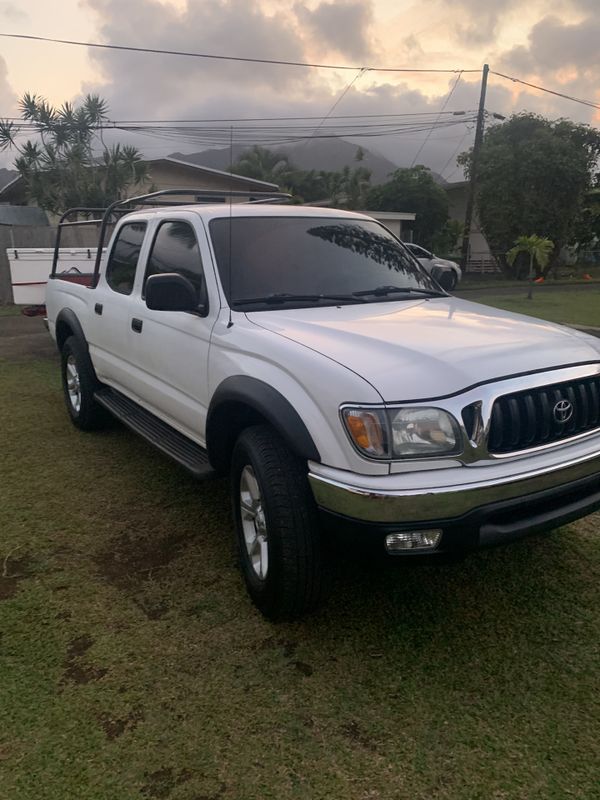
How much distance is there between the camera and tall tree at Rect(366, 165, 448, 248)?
97.6ft

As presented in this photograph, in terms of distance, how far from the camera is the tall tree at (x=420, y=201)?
29734 millimetres

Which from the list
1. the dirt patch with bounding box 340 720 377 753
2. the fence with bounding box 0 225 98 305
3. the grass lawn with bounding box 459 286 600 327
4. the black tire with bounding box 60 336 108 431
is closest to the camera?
the dirt patch with bounding box 340 720 377 753

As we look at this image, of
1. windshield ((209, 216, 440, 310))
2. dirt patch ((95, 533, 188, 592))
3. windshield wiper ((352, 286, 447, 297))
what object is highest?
windshield ((209, 216, 440, 310))

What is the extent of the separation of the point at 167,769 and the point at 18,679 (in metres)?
0.80

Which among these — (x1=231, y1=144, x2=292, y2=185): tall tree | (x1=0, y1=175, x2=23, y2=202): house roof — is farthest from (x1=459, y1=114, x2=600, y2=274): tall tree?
(x1=0, y1=175, x2=23, y2=202): house roof

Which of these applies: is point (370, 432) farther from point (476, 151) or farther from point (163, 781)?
Answer: point (476, 151)

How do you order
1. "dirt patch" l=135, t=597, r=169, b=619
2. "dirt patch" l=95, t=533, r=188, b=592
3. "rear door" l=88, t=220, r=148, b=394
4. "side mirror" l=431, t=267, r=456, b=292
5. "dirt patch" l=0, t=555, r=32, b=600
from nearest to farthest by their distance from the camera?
"dirt patch" l=135, t=597, r=169, b=619 < "dirt patch" l=0, t=555, r=32, b=600 < "dirt patch" l=95, t=533, r=188, b=592 < "rear door" l=88, t=220, r=148, b=394 < "side mirror" l=431, t=267, r=456, b=292

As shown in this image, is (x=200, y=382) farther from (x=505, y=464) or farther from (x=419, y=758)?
(x=419, y=758)

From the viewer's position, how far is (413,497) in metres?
2.29

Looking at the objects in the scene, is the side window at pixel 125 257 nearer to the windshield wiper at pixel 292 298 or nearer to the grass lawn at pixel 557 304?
the windshield wiper at pixel 292 298

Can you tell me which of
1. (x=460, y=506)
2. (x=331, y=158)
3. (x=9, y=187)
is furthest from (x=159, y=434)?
(x=331, y=158)

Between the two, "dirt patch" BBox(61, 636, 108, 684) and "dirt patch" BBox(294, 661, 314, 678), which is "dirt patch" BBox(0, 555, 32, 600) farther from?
"dirt patch" BBox(294, 661, 314, 678)

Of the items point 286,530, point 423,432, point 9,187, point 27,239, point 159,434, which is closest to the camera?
point 423,432

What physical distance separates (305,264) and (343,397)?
1.47 meters
